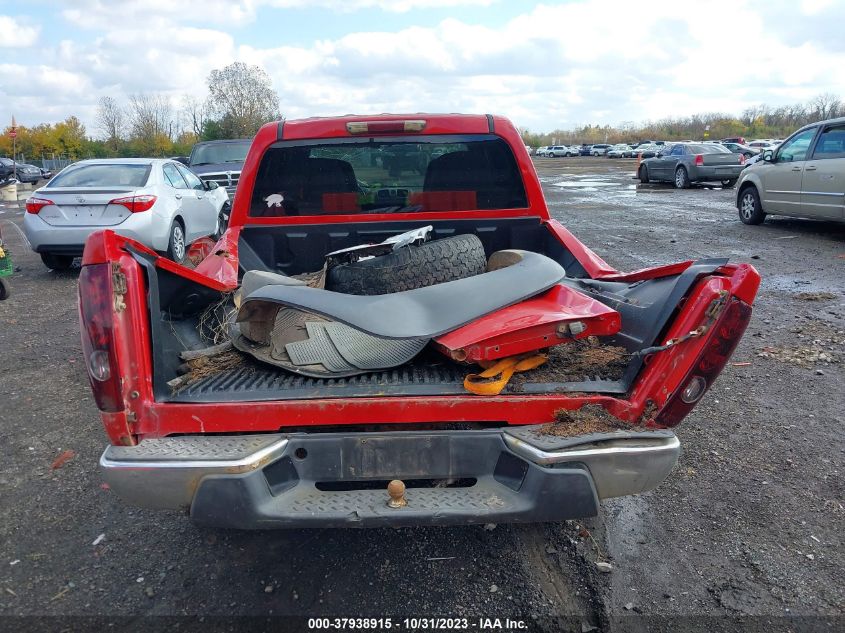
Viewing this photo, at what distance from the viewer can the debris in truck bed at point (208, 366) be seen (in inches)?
96.9

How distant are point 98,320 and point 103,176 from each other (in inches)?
327

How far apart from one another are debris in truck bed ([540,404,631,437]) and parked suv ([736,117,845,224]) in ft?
32.9

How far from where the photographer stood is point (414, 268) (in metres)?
2.95

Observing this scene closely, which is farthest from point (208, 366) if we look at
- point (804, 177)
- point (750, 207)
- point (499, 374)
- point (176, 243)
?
point (750, 207)

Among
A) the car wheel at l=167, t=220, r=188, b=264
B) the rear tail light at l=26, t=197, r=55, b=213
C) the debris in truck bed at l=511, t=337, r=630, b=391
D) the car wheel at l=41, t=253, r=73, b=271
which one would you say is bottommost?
the car wheel at l=41, t=253, r=73, b=271

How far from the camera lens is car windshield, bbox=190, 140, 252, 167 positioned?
625 inches

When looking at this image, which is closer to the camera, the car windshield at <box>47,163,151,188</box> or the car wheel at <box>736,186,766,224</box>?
the car windshield at <box>47,163,151,188</box>

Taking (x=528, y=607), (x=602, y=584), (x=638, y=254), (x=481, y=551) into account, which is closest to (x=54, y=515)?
(x=481, y=551)

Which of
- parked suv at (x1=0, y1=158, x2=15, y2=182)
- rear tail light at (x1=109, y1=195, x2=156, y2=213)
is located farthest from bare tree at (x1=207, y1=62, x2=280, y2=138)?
rear tail light at (x1=109, y1=195, x2=156, y2=213)

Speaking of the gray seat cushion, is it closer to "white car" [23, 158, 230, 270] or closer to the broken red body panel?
the broken red body panel

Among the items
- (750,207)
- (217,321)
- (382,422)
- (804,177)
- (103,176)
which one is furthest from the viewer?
(750,207)

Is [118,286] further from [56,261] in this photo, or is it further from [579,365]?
[56,261]

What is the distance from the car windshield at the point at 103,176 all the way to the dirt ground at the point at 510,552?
18.5 ft

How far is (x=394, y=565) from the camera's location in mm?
2736
